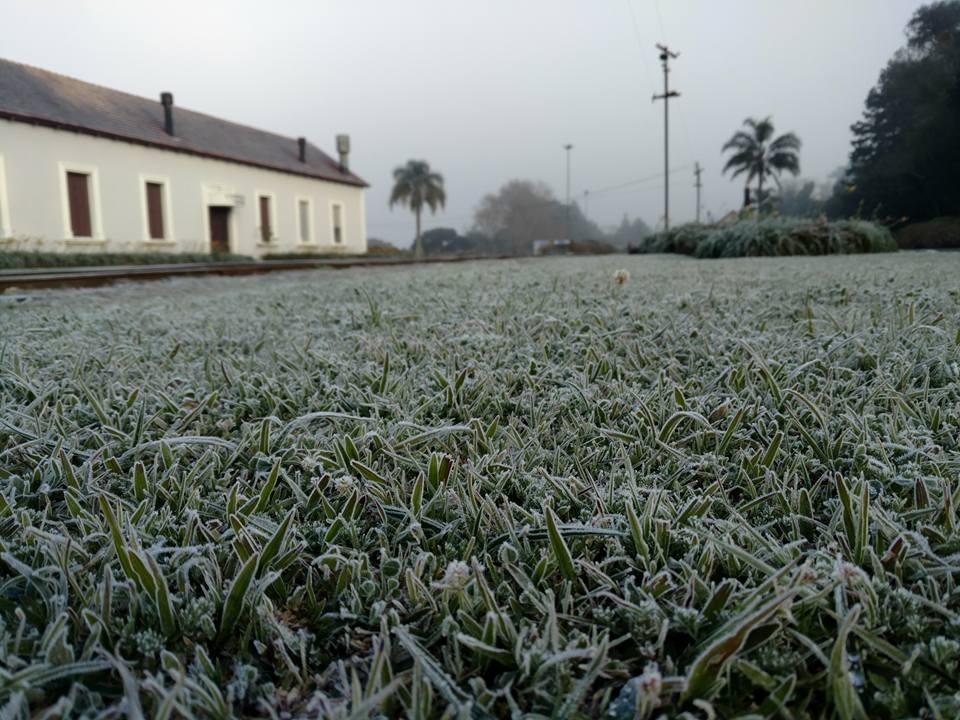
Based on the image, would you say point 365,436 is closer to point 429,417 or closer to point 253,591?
point 429,417

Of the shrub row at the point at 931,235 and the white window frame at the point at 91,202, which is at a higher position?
the white window frame at the point at 91,202

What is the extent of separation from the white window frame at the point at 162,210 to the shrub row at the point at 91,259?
1.32 m

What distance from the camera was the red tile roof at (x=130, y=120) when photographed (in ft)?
58.4

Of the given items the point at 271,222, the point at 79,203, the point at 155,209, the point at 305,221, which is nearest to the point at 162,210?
the point at 155,209

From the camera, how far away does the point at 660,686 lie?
0.61m

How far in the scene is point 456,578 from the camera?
2.58 feet

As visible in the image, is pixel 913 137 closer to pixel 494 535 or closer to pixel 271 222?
pixel 271 222

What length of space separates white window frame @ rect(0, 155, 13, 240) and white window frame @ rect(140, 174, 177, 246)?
14.7 feet

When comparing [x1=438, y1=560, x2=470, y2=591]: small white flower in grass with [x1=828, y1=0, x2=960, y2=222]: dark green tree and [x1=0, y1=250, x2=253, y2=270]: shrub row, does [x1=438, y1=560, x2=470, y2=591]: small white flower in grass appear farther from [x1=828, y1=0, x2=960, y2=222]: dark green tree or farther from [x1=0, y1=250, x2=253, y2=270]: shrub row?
[x1=828, y1=0, x2=960, y2=222]: dark green tree

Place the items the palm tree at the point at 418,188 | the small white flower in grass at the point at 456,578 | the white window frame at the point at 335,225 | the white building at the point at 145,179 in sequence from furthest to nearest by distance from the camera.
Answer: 1. the palm tree at the point at 418,188
2. the white window frame at the point at 335,225
3. the white building at the point at 145,179
4. the small white flower in grass at the point at 456,578

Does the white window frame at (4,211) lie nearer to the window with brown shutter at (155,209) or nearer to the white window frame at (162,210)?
the white window frame at (162,210)

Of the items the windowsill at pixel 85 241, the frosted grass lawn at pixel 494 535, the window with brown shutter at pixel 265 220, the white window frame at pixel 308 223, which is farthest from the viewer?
the white window frame at pixel 308 223

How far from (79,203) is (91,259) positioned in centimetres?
314

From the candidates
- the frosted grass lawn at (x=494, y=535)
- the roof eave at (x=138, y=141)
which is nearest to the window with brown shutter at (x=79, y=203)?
the roof eave at (x=138, y=141)
